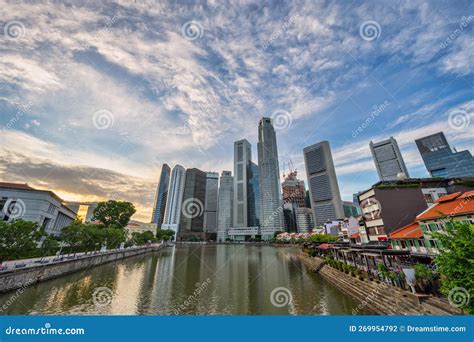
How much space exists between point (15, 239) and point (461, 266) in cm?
3684

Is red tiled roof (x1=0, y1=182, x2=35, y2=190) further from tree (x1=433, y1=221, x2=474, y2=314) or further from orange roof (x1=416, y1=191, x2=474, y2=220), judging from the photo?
orange roof (x1=416, y1=191, x2=474, y2=220)

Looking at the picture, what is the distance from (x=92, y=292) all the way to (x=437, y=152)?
202783 millimetres

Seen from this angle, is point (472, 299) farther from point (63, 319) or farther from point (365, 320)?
point (63, 319)

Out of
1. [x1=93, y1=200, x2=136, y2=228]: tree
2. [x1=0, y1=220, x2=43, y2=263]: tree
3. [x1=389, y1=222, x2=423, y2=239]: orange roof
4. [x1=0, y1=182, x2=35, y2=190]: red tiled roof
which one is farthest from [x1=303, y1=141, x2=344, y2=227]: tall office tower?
[x1=0, y1=220, x2=43, y2=263]: tree

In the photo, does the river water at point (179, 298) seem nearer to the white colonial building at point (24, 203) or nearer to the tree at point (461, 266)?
the tree at point (461, 266)

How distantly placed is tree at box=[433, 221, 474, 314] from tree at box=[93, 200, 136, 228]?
239 ft

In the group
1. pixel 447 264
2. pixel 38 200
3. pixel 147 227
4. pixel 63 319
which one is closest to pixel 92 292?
pixel 63 319

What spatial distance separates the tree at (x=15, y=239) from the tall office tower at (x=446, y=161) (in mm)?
196977

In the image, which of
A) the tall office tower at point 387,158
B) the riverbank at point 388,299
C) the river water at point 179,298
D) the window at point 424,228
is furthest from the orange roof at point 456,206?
the tall office tower at point 387,158

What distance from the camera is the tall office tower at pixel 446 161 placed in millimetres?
134625

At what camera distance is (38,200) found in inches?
1933

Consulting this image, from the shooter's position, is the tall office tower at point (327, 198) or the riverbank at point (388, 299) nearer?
the riverbank at point (388, 299)

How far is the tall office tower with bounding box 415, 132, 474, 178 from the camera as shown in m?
135

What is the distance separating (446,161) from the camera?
142m
